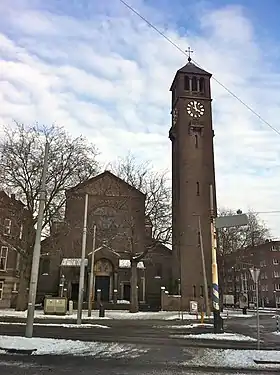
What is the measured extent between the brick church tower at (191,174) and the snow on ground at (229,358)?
108 ft

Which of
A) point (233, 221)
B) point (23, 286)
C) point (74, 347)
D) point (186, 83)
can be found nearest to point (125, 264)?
point (23, 286)

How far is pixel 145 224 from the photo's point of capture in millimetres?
42156

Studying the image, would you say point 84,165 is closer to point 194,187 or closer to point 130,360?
point 194,187

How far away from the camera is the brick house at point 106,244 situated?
1553 inches

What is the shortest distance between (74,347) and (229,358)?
197 inches

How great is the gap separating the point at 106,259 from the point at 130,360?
42.9m

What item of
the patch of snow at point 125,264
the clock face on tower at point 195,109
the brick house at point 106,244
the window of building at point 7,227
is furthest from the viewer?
the clock face on tower at point 195,109

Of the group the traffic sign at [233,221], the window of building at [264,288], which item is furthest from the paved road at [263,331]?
the window of building at [264,288]

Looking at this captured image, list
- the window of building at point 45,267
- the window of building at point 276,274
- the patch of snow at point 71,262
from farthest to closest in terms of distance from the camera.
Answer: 1. the window of building at point 276,274
2. the window of building at point 45,267
3. the patch of snow at point 71,262

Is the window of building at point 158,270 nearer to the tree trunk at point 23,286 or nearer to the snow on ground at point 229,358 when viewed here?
the tree trunk at point 23,286

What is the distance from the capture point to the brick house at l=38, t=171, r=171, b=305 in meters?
39.4

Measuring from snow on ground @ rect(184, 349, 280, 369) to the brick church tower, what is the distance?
108ft

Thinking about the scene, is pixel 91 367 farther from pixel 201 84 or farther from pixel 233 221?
pixel 201 84

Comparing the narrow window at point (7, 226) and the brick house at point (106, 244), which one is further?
the brick house at point (106, 244)
